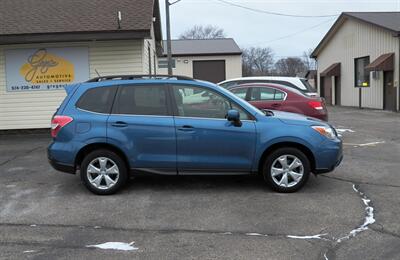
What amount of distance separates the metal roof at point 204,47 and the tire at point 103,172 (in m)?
34.2

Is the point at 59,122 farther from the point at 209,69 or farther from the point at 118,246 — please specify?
the point at 209,69

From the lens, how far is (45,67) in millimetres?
14141

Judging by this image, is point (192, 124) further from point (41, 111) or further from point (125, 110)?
point (41, 111)

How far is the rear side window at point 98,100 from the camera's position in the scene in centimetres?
717

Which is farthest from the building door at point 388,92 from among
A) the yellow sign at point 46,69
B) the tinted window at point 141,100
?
the tinted window at point 141,100

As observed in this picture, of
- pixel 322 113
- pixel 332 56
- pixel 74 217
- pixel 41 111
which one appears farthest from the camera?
pixel 332 56

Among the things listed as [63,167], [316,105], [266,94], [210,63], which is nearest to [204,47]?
[210,63]

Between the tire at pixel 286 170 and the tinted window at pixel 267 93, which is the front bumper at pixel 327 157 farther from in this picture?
the tinted window at pixel 267 93

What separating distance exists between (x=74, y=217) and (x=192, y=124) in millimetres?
2072

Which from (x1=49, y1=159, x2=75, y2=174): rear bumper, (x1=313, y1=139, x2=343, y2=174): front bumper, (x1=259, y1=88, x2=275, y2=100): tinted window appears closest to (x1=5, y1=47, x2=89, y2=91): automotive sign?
(x1=259, y1=88, x2=275, y2=100): tinted window

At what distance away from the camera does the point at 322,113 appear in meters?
11.2

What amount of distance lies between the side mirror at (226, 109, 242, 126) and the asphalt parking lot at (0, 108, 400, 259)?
1.04m

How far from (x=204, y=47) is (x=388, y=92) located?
22.4m

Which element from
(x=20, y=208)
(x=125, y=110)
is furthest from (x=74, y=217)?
(x=125, y=110)
